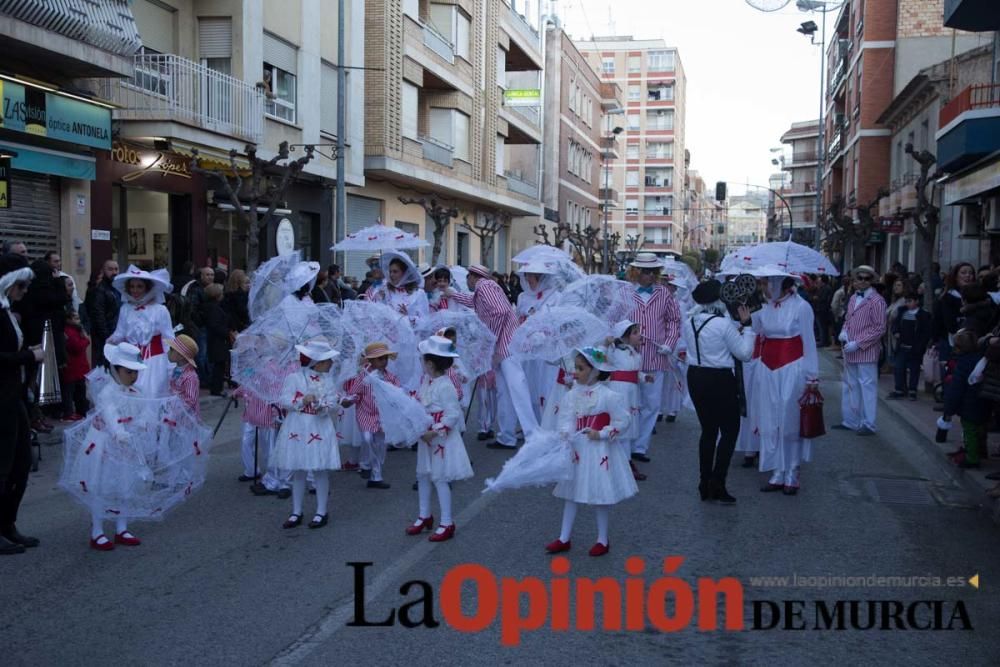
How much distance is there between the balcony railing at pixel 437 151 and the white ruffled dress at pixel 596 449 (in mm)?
24509

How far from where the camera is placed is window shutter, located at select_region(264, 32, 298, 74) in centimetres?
2181

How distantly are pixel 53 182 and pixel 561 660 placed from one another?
14171mm

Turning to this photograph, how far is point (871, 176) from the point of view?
142ft

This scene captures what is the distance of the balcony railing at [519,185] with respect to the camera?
130 ft

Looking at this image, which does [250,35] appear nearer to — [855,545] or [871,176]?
[855,545]

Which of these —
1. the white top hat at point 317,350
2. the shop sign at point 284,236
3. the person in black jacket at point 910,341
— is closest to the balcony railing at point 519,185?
the shop sign at point 284,236

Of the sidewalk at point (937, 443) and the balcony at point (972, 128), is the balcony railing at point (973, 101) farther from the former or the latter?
the sidewalk at point (937, 443)

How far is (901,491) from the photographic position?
29.4ft

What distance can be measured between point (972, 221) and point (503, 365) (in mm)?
16848

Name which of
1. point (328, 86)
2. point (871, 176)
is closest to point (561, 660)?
point (328, 86)

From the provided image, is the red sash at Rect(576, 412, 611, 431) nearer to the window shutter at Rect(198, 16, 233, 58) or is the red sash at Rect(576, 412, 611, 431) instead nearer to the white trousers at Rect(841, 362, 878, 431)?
the white trousers at Rect(841, 362, 878, 431)

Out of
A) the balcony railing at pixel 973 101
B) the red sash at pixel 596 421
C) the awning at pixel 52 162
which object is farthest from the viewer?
the balcony railing at pixel 973 101

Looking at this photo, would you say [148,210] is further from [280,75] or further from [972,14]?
[972,14]

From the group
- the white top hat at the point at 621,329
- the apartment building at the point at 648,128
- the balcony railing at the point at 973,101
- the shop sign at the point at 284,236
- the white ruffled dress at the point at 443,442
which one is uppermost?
the apartment building at the point at 648,128
